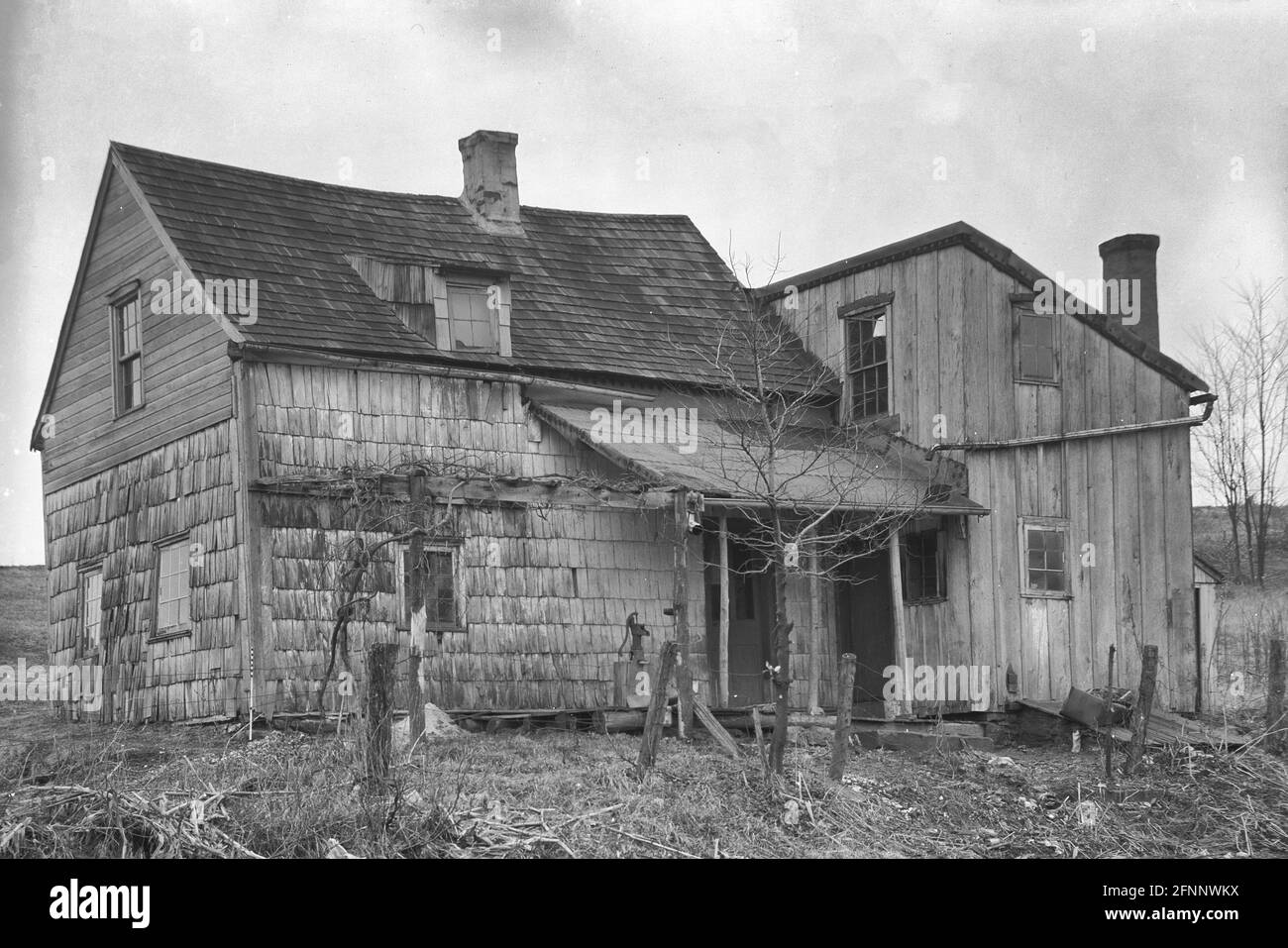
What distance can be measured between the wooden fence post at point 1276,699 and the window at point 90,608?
14.4 metres

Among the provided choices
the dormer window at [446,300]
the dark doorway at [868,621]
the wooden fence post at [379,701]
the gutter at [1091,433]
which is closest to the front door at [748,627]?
the dark doorway at [868,621]

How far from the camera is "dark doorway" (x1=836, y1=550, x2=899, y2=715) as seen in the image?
22078 millimetres

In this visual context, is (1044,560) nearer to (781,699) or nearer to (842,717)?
(842,717)

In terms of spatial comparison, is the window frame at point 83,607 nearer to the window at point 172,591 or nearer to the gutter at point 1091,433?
the window at point 172,591

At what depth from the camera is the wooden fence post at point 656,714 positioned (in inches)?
573

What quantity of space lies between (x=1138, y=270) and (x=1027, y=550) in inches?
213

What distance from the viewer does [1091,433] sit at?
21203 mm

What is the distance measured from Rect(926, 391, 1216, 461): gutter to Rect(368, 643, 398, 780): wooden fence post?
11.3 metres

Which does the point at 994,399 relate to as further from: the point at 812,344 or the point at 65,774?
the point at 65,774

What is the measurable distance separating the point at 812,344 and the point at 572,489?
752 centimetres

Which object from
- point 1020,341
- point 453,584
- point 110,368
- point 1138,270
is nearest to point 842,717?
point 453,584
